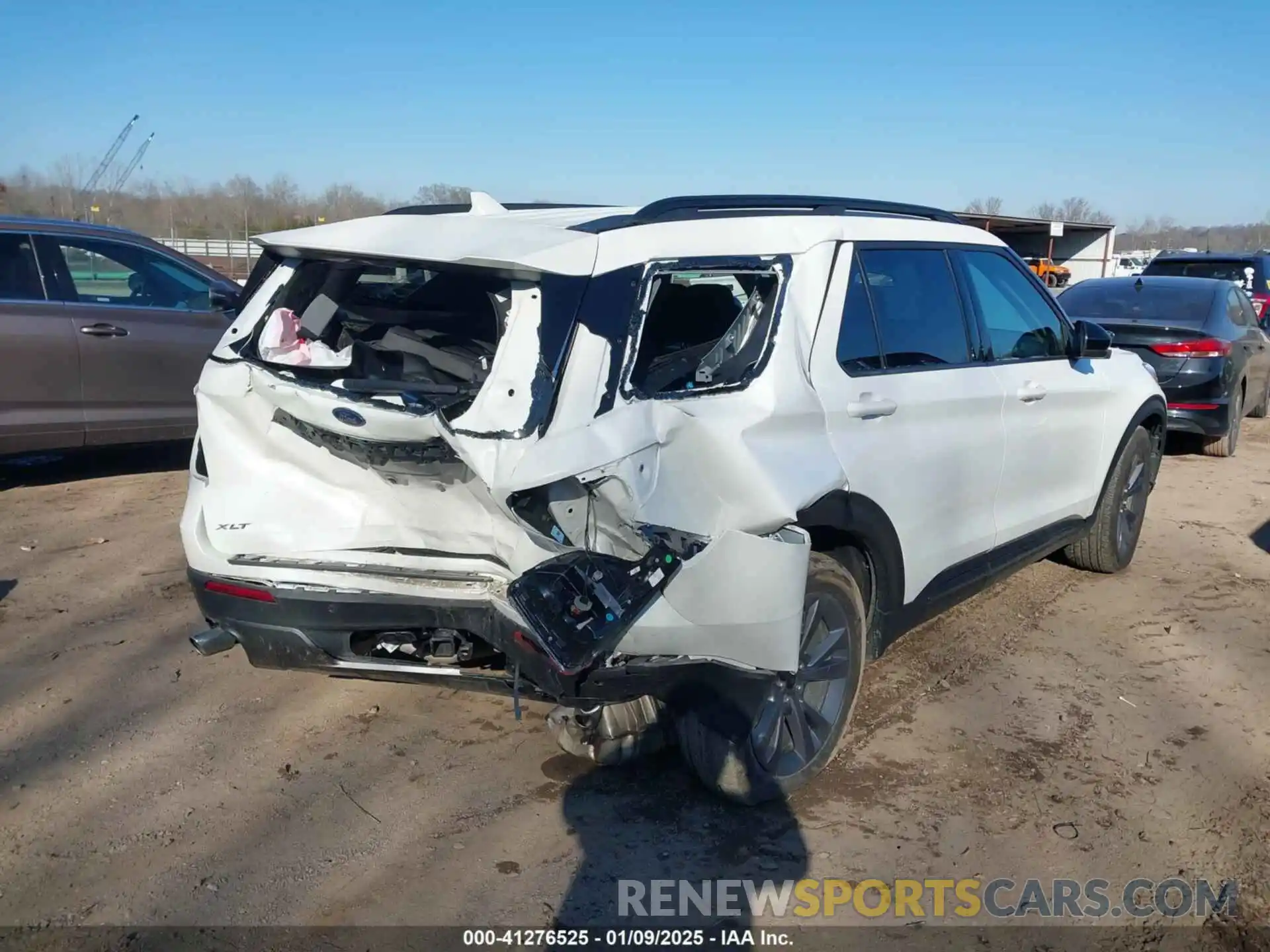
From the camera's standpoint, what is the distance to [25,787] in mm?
3551

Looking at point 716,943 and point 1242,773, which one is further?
point 1242,773

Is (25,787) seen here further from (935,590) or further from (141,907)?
(935,590)

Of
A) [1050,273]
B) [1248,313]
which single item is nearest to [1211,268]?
[1248,313]

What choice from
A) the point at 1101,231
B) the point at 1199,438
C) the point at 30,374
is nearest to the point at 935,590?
the point at 30,374

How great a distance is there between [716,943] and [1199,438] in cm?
869

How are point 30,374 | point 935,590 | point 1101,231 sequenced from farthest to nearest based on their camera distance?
point 1101,231, point 30,374, point 935,590

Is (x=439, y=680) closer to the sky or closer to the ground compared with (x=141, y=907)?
closer to the sky

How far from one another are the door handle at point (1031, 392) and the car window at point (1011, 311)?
5.1 inches

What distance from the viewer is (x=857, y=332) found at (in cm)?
365

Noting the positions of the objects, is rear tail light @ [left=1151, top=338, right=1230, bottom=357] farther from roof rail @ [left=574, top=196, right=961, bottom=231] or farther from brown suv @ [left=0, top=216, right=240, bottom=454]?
brown suv @ [left=0, top=216, right=240, bottom=454]

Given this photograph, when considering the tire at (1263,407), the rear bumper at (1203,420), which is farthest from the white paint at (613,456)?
the tire at (1263,407)

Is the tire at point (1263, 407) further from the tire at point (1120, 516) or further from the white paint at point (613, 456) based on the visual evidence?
the white paint at point (613, 456)

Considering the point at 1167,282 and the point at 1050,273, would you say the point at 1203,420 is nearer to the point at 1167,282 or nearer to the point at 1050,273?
the point at 1167,282

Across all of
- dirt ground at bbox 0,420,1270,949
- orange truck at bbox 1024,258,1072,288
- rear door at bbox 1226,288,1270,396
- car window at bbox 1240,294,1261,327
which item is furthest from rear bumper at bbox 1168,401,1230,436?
orange truck at bbox 1024,258,1072,288
